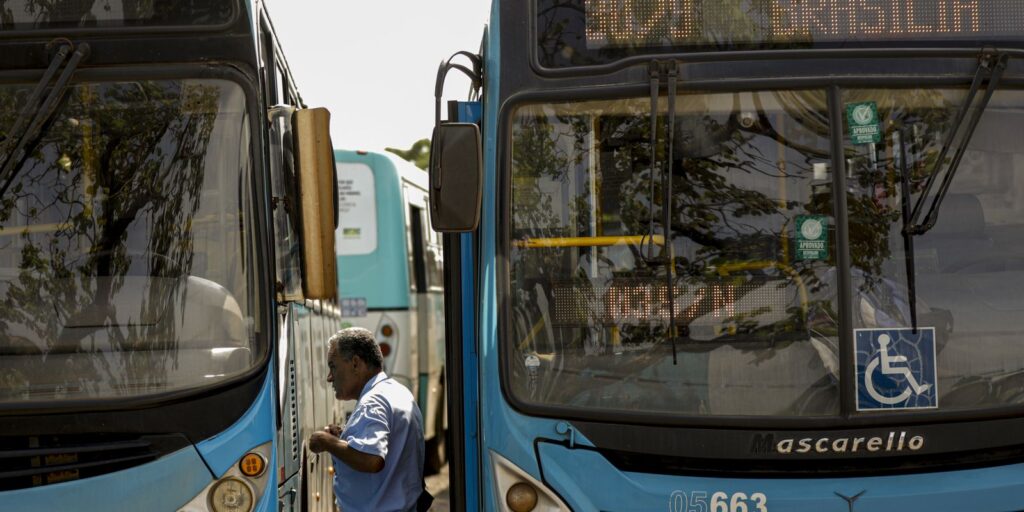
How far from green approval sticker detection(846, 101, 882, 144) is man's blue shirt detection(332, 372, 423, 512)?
2395mm

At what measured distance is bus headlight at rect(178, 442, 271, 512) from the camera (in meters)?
4.92

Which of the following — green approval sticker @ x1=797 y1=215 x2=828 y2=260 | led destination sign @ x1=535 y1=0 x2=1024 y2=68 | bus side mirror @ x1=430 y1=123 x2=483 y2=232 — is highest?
led destination sign @ x1=535 y1=0 x2=1024 y2=68

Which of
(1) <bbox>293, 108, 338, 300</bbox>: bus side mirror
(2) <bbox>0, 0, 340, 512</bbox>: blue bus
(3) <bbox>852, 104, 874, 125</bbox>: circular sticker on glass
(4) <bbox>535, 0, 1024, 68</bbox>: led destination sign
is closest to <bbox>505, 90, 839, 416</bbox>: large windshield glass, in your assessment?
(3) <bbox>852, 104, 874, 125</bbox>: circular sticker on glass

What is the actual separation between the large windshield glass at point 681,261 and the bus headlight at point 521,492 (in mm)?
283

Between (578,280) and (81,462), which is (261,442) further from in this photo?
(578,280)

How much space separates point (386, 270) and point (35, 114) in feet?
29.3

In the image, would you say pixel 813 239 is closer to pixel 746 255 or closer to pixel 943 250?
pixel 746 255

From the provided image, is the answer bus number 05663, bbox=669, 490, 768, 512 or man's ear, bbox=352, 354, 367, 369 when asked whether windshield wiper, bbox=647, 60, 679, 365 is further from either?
man's ear, bbox=352, 354, 367, 369

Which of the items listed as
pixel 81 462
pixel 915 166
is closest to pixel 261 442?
pixel 81 462

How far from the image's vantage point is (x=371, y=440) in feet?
18.7

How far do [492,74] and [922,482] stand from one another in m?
2.26

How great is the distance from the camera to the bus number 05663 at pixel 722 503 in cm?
477

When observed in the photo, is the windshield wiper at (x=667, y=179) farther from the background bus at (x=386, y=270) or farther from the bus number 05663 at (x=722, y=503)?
the background bus at (x=386, y=270)

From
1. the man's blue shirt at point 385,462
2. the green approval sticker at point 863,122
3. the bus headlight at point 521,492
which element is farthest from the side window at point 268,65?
the green approval sticker at point 863,122
